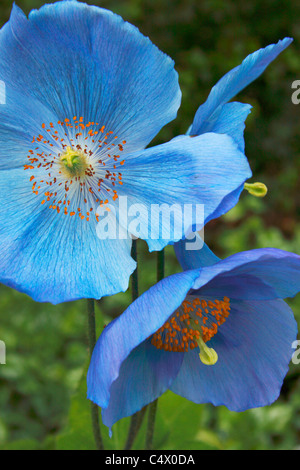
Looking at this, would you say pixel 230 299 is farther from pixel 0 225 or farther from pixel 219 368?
pixel 0 225

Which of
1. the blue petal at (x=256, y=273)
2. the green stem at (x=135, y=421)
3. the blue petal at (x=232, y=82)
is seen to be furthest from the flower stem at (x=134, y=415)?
the blue petal at (x=232, y=82)

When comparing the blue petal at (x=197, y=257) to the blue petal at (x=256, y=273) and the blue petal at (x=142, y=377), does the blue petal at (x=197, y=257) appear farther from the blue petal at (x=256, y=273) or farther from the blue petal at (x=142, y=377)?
the blue petal at (x=142, y=377)

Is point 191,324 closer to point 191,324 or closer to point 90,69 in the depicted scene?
point 191,324

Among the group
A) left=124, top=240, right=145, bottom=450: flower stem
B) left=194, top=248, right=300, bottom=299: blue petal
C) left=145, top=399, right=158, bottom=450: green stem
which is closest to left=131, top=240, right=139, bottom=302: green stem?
left=124, top=240, right=145, bottom=450: flower stem

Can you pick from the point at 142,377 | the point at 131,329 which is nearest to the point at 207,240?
the point at 142,377

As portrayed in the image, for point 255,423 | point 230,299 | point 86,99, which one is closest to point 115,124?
point 86,99

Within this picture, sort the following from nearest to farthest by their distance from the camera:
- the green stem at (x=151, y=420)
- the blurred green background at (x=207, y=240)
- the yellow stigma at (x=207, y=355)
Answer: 1. the yellow stigma at (x=207, y=355)
2. the green stem at (x=151, y=420)
3. the blurred green background at (x=207, y=240)
